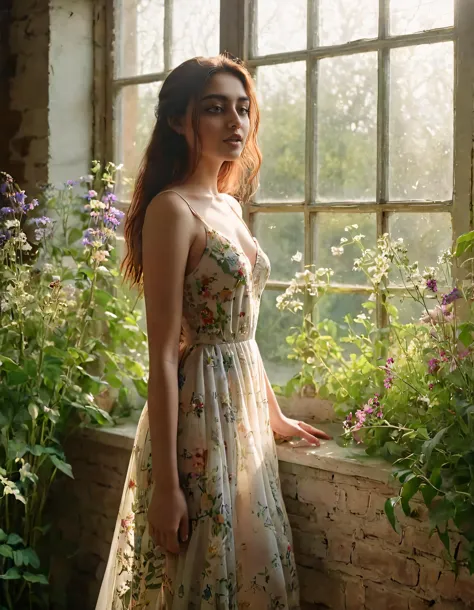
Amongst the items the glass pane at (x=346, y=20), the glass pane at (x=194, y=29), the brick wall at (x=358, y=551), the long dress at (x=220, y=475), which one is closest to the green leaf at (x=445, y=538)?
the brick wall at (x=358, y=551)

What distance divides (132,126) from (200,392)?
5.09ft

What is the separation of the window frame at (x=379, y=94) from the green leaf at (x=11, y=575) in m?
1.29

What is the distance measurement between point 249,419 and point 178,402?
223mm

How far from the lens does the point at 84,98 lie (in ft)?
11.1

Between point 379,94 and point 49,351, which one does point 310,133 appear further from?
point 49,351

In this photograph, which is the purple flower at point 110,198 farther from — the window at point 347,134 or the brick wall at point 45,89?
the window at point 347,134

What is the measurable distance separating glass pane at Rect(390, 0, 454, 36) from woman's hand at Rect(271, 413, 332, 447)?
1263 millimetres

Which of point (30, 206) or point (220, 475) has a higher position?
point (30, 206)

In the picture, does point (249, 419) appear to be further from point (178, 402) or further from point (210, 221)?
point (210, 221)

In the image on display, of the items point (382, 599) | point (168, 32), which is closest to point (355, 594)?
point (382, 599)

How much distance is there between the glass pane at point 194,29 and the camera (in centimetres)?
301

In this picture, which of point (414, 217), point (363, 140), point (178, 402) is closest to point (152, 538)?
point (178, 402)

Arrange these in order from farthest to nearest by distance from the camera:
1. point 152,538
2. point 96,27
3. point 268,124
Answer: point 96,27 < point 268,124 < point 152,538

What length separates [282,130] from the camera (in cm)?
285
